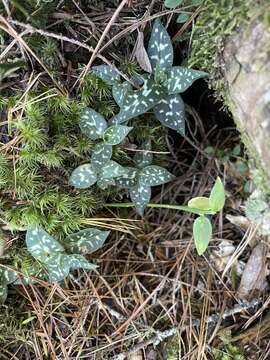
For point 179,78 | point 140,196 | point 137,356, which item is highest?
point 179,78

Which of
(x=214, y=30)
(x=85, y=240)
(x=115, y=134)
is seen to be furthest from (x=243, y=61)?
(x=85, y=240)

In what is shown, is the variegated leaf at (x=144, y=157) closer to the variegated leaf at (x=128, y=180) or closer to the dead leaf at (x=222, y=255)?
the variegated leaf at (x=128, y=180)

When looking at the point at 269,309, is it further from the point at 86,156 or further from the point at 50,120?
the point at 50,120

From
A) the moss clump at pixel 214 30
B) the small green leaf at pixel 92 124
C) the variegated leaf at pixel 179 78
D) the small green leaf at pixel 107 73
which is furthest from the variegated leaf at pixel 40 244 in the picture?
the moss clump at pixel 214 30

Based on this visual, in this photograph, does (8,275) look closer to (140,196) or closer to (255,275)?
(140,196)

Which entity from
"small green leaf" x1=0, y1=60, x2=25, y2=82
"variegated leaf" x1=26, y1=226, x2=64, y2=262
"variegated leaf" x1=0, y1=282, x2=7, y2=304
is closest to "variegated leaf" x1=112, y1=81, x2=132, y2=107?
"small green leaf" x1=0, y1=60, x2=25, y2=82

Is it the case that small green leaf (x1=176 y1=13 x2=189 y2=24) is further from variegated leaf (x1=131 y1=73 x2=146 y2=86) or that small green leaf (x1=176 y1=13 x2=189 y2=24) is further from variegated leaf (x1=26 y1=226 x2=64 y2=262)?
variegated leaf (x1=26 y1=226 x2=64 y2=262)
